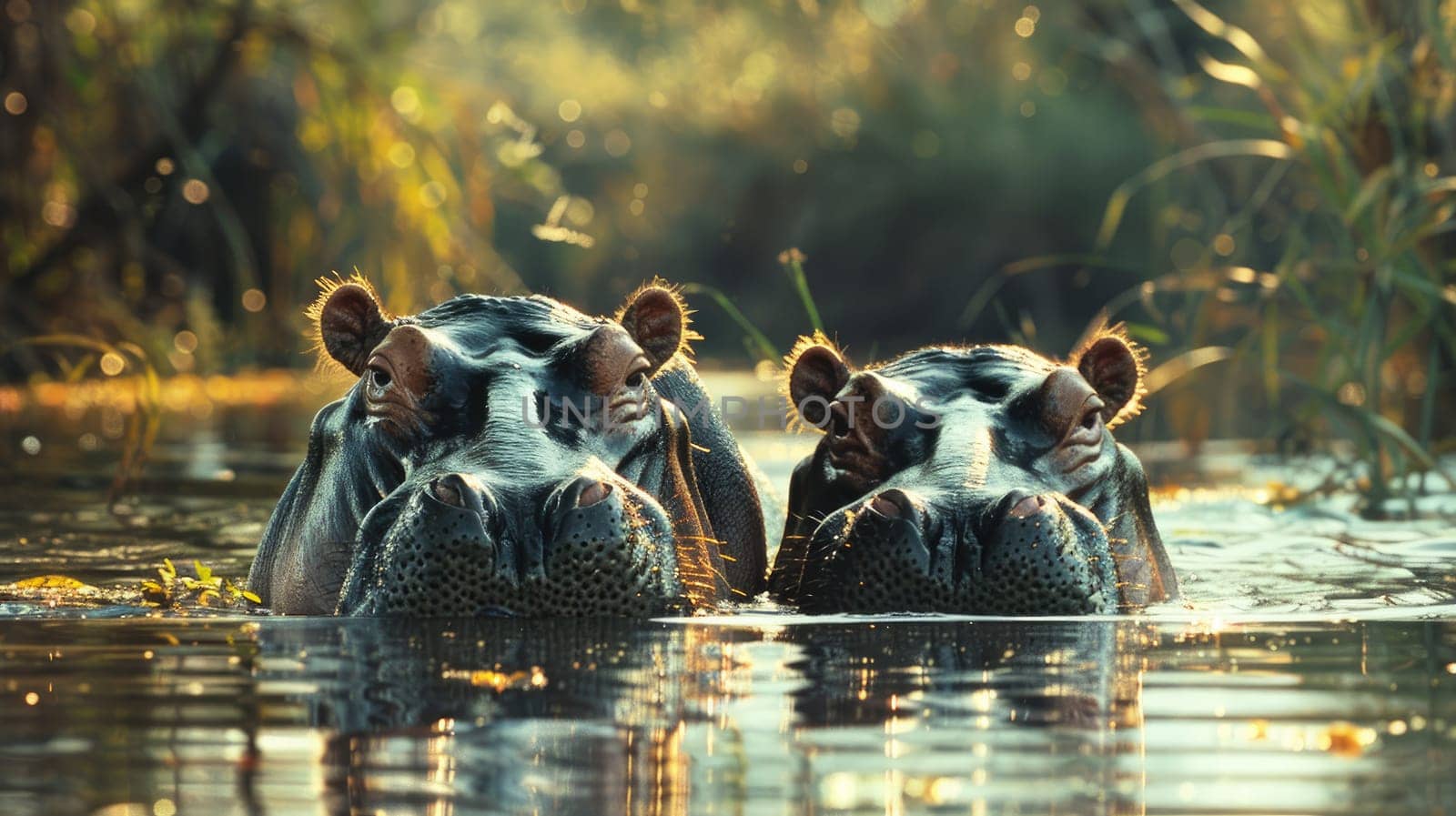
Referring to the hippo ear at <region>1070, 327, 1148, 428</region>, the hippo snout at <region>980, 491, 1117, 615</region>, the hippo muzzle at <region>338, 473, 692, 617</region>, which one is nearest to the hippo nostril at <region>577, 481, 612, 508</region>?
the hippo muzzle at <region>338, 473, 692, 617</region>

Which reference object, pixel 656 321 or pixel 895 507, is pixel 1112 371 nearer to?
pixel 656 321

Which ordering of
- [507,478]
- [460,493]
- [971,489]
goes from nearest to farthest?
[460,493], [507,478], [971,489]

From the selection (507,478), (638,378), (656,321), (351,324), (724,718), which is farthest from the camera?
(656,321)

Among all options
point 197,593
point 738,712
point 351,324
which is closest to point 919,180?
point 197,593

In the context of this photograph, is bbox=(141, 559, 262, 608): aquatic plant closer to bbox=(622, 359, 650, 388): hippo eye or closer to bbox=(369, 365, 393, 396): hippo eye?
bbox=(369, 365, 393, 396): hippo eye

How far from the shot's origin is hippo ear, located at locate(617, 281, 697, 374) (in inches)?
231

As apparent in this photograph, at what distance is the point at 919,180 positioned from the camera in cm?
2880

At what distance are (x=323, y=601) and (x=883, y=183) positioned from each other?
24.1 m

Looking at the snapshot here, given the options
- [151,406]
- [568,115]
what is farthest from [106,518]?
[568,115]

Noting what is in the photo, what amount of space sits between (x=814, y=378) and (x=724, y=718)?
108 inches

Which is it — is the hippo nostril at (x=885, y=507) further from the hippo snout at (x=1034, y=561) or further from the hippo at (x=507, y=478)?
the hippo at (x=507, y=478)

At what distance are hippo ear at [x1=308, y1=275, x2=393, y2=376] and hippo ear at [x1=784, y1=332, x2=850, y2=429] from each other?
3.83ft

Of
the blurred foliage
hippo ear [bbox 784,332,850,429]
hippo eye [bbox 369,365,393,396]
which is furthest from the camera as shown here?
the blurred foliage

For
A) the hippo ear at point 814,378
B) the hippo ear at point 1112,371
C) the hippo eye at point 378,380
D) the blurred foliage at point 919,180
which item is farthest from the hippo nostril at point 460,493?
the blurred foliage at point 919,180
